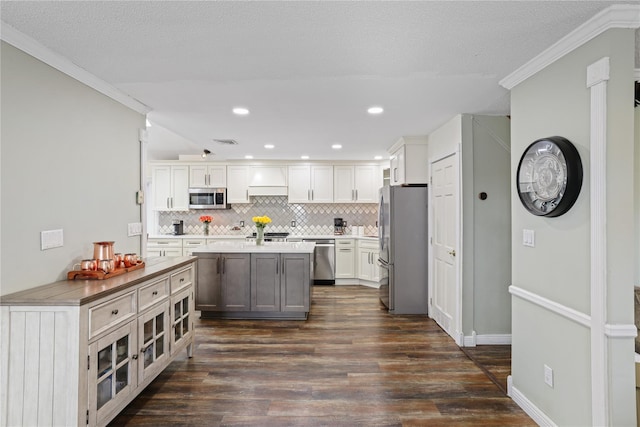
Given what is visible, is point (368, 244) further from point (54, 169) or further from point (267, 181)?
point (54, 169)

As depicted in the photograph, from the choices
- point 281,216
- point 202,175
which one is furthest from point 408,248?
point 202,175

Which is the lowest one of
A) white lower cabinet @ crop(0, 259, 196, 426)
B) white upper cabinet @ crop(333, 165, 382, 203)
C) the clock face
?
white lower cabinet @ crop(0, 259, 196, 426)

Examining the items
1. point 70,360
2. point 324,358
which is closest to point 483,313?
point 324,358

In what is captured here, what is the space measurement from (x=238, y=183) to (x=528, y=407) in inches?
222

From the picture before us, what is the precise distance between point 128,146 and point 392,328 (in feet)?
11.2

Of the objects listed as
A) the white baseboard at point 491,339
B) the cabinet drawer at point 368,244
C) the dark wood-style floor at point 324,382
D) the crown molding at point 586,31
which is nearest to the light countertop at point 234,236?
the cabinet drawer at point 368,244

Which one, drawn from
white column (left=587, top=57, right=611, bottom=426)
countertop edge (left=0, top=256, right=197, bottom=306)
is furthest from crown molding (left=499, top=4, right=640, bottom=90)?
countertop edge (left=0, top=256, right=197, bottom=306)

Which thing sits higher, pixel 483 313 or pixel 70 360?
pixel 70 360

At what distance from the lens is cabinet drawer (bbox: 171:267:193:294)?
9.44 ft

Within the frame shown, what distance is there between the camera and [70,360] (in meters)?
1.77

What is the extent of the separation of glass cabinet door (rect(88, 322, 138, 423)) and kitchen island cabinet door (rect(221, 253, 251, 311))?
6.93 feet

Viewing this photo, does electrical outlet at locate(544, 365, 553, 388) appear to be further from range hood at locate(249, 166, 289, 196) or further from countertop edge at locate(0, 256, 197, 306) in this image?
range hood at locate(249, 166, 289, 196)

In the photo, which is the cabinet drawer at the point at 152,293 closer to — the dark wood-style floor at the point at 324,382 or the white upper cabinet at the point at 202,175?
the dark wood-style floor at the point at 324,382

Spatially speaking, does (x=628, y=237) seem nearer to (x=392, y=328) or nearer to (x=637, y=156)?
(x=637, y=156)
